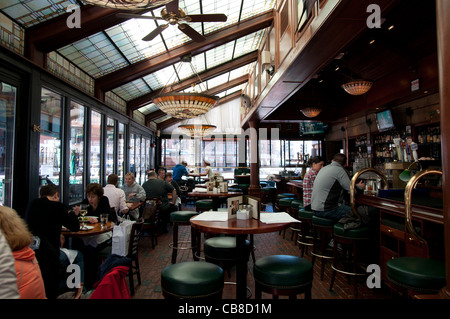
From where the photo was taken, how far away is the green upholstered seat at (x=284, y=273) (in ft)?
7.10

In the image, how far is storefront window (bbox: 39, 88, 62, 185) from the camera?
4.65 m

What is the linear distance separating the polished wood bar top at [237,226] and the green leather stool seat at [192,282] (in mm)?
343

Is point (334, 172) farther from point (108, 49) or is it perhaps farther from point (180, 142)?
point (180, 142)

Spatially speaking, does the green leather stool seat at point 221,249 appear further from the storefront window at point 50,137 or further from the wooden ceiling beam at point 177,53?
the wooden ceiling beam at point 177,53

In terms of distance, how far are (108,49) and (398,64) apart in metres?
6.33

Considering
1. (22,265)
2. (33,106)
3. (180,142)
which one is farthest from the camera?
(180,142)

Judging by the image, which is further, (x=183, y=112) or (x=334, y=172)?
(x=183, y=112)

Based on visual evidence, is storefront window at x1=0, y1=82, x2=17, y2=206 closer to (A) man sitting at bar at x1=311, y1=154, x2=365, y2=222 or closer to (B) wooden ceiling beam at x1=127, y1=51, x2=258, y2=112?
(A) man sitting at bar at x1=311, y1=154, x2=365, y2=222

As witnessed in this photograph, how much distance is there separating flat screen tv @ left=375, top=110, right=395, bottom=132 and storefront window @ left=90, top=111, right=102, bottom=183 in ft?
24.0

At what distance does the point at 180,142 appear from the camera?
14648 millimetres

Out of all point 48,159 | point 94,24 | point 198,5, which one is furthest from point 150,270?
point 198,5

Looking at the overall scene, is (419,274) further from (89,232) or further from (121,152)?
(121,152)

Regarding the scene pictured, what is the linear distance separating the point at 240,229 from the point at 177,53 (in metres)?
5.46

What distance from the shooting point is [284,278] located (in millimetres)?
2160
